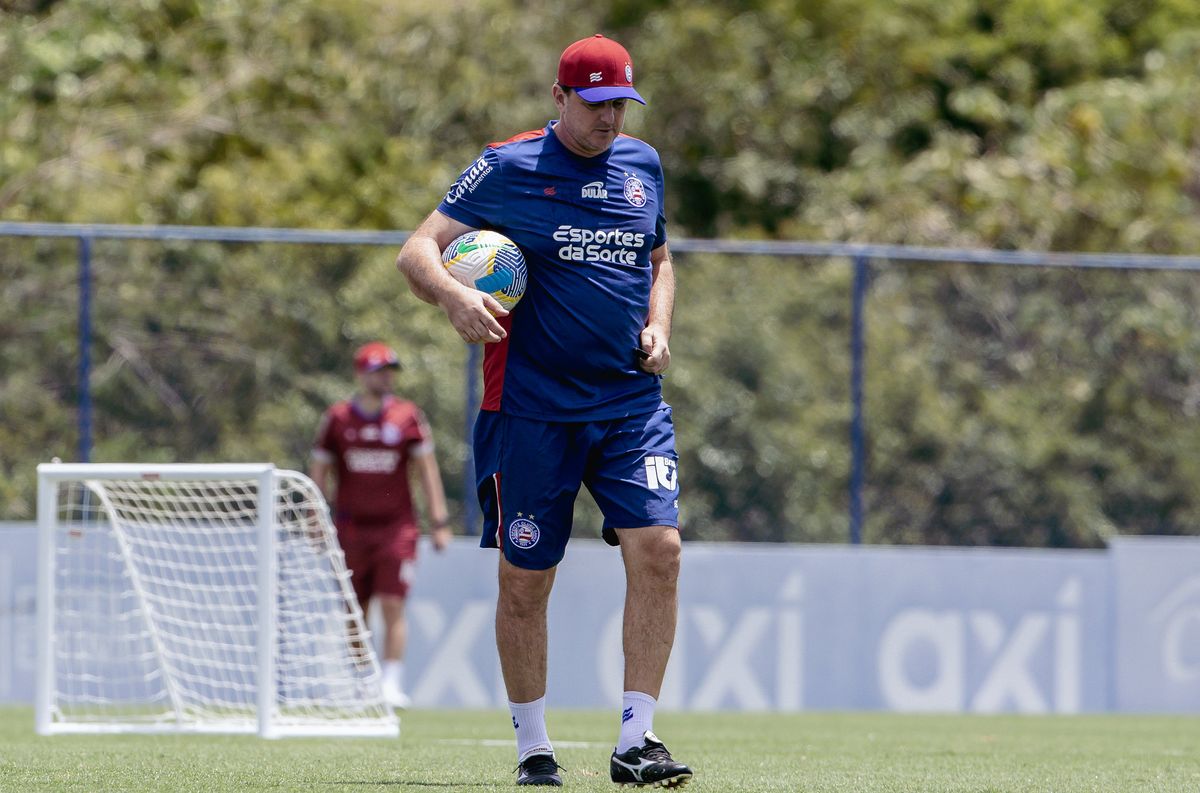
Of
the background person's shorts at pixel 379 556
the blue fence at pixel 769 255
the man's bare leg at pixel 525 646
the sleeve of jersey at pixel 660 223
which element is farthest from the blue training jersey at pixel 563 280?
the blue fence at pixel 769 255

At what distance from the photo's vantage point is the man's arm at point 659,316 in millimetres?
5727

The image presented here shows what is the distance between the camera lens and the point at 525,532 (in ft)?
18.6

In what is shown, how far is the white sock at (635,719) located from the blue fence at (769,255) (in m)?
6.82

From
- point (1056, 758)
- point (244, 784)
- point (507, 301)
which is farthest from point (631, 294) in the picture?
point (1056, 758)

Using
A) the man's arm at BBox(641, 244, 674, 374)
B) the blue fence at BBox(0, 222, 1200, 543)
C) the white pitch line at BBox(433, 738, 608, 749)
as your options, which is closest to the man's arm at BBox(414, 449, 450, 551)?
the blue fence at BBox(0, 222, 1200, 543)

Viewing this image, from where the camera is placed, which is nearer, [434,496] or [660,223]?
[660,223]

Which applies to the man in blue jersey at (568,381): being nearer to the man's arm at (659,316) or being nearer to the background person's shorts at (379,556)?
the man's arm at (659,316)

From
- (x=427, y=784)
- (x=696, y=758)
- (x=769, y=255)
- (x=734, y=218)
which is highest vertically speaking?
(x=734, y=218)

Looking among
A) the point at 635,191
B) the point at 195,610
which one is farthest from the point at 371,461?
the point at 635,191

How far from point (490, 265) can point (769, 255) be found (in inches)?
286

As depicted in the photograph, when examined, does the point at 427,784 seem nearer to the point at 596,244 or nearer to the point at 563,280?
the point at 563,280

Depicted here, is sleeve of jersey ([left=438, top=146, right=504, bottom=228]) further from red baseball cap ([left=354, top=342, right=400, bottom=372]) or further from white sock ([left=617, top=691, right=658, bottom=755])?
red baseball cap ([left=354, top=342, right=400, bottom=372])

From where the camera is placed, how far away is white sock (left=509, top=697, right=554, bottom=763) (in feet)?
18.9

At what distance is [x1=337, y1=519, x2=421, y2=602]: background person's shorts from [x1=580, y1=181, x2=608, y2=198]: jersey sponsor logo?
6.01 metres
